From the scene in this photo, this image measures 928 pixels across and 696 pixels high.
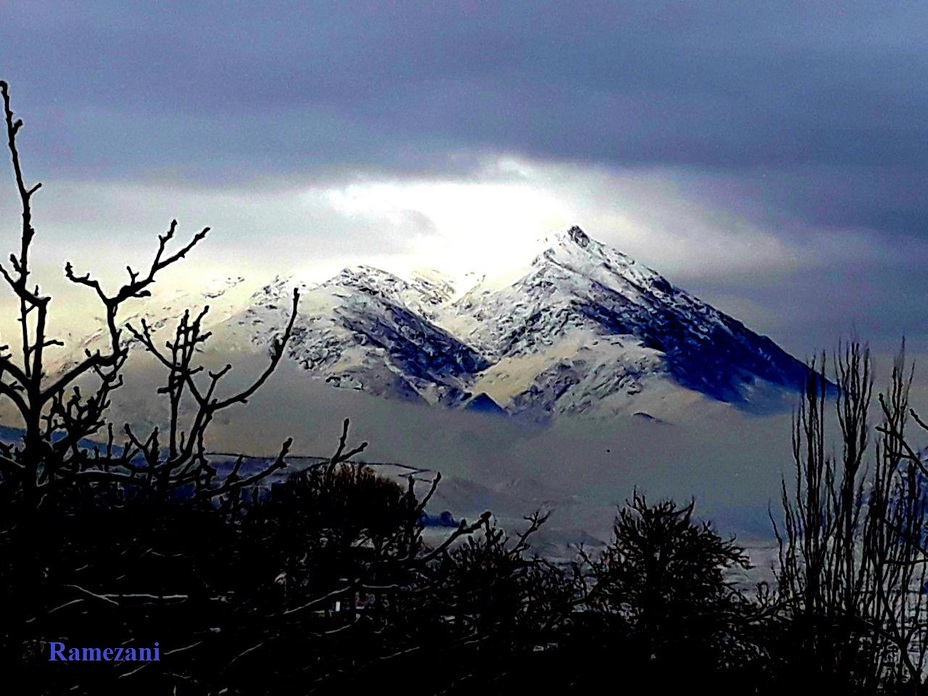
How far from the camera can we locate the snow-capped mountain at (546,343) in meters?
94.2

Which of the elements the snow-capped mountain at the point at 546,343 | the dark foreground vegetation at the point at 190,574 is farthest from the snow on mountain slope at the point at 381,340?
the dark foreground vegetation at the point at 190,574

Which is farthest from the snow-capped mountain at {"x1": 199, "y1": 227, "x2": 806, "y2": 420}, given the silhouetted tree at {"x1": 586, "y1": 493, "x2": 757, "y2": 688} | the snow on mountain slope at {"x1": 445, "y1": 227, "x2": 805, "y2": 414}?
the silhouetted tree at {"x1": 586, "y1": 493, "x2": 757, "y2": 688}

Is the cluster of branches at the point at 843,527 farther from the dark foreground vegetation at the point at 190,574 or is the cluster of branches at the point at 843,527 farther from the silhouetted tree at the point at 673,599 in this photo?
the dark foreground vegetation at the point at 190,574

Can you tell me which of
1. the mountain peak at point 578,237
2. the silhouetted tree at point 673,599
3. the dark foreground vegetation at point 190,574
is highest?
the mountain peak at point 578,237

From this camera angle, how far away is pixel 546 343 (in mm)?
101000

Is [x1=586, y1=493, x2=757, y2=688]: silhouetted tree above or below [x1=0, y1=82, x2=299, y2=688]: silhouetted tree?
above

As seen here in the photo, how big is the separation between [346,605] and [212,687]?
58 cm

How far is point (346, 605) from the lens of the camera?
3059 mm

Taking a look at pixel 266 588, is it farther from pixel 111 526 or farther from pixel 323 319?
pixel 323 319

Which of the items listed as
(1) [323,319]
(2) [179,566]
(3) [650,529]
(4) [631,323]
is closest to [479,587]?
(2) [179,566]

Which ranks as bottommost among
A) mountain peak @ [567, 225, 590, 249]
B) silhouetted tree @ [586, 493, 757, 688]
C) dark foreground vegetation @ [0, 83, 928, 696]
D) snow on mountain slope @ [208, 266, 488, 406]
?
dark foreground vegetation @ [0, 83, 928, 696]

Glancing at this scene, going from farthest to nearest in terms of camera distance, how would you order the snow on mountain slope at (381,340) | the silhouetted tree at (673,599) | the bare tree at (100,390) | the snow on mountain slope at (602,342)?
1. the snow on mountain slope at (602,342)
2. the snow on mountain slope at (381,340)
3. the silhouetted tree at (673,599)
4. the bare tree at (100,390)

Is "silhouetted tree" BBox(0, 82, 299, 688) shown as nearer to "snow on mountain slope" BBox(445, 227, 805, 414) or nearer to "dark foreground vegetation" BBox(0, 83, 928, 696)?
"dark foreground vegetation" BBox(0, 83, 928, 696)

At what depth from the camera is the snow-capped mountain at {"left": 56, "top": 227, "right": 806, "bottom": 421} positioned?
309ft
